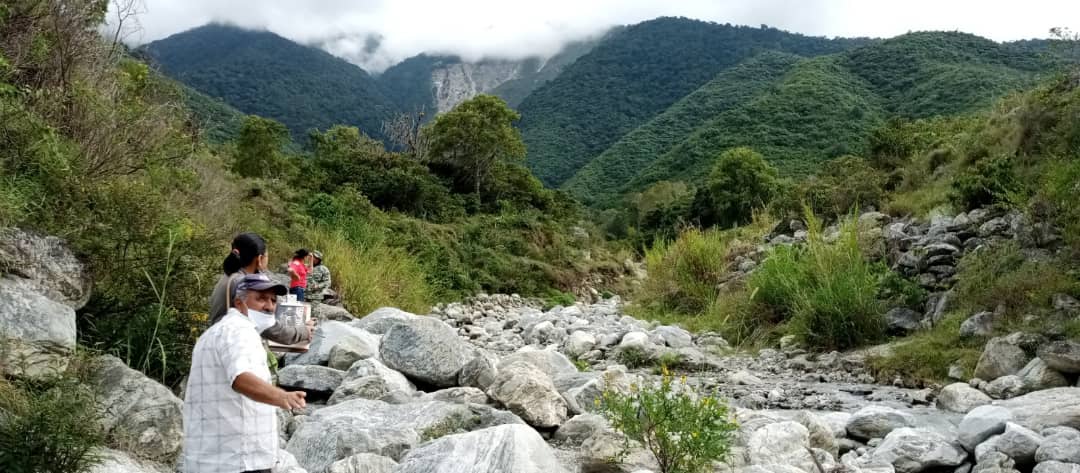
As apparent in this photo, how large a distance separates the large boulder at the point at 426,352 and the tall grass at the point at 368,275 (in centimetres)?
473

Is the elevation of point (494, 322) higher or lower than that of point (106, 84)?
lower

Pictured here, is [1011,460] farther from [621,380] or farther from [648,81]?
[648,81]

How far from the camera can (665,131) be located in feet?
184

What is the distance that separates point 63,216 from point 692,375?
6051mm

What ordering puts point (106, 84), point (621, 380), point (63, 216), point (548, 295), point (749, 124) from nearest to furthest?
point (63, 216) → point (621, 380) → point (106, 84) → point (548, 295) → point (749, 124)

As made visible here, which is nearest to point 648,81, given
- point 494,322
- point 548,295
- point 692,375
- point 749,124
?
point 749,124

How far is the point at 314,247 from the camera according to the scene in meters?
12.4

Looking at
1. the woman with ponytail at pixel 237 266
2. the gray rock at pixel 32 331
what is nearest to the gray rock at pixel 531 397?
the woman with ponytail at pixel 237 266

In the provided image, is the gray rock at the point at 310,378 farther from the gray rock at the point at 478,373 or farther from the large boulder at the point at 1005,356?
the large boulder at the point at 1005,356

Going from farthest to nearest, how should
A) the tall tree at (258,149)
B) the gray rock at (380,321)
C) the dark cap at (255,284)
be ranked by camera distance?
the tall tree at (258,149) < the gray rock at (380,321) < the dark cap at (255,284)

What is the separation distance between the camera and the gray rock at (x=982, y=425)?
4.73 m

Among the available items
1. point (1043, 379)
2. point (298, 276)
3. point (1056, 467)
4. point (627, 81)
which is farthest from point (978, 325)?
point (627, 81)

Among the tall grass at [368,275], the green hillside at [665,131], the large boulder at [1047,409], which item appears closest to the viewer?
the large boulder at [1047,409]

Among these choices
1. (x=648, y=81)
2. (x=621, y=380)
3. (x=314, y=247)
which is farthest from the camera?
(x=648, y=81)
